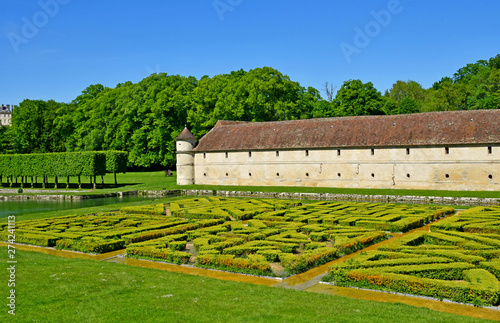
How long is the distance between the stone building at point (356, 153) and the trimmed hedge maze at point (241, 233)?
12520 millimetres

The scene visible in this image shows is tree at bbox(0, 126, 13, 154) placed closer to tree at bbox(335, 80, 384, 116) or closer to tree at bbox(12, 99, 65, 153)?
tree at bbox(12, 99, 65, 153)

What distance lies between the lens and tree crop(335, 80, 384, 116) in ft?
215

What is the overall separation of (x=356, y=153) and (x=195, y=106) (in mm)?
28302

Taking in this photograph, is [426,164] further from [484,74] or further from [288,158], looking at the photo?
[484,74]

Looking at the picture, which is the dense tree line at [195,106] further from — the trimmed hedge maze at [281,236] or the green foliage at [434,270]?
the green foliage at [434,270]

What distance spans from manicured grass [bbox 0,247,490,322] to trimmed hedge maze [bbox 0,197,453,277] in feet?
9.12

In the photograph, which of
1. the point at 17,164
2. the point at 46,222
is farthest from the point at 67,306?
the point at 17,164

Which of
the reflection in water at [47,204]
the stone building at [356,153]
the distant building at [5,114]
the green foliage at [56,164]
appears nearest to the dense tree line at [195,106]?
the stone building at [356,153]

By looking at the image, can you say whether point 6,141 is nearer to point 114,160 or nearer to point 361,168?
point 114,160

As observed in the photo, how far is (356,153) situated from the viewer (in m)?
42.9

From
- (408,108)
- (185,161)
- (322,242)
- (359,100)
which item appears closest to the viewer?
(322,242)

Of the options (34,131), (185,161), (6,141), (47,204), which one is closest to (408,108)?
(185,161)

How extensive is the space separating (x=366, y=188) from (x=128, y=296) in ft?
112

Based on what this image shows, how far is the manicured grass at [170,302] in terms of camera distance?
9.28 meters
